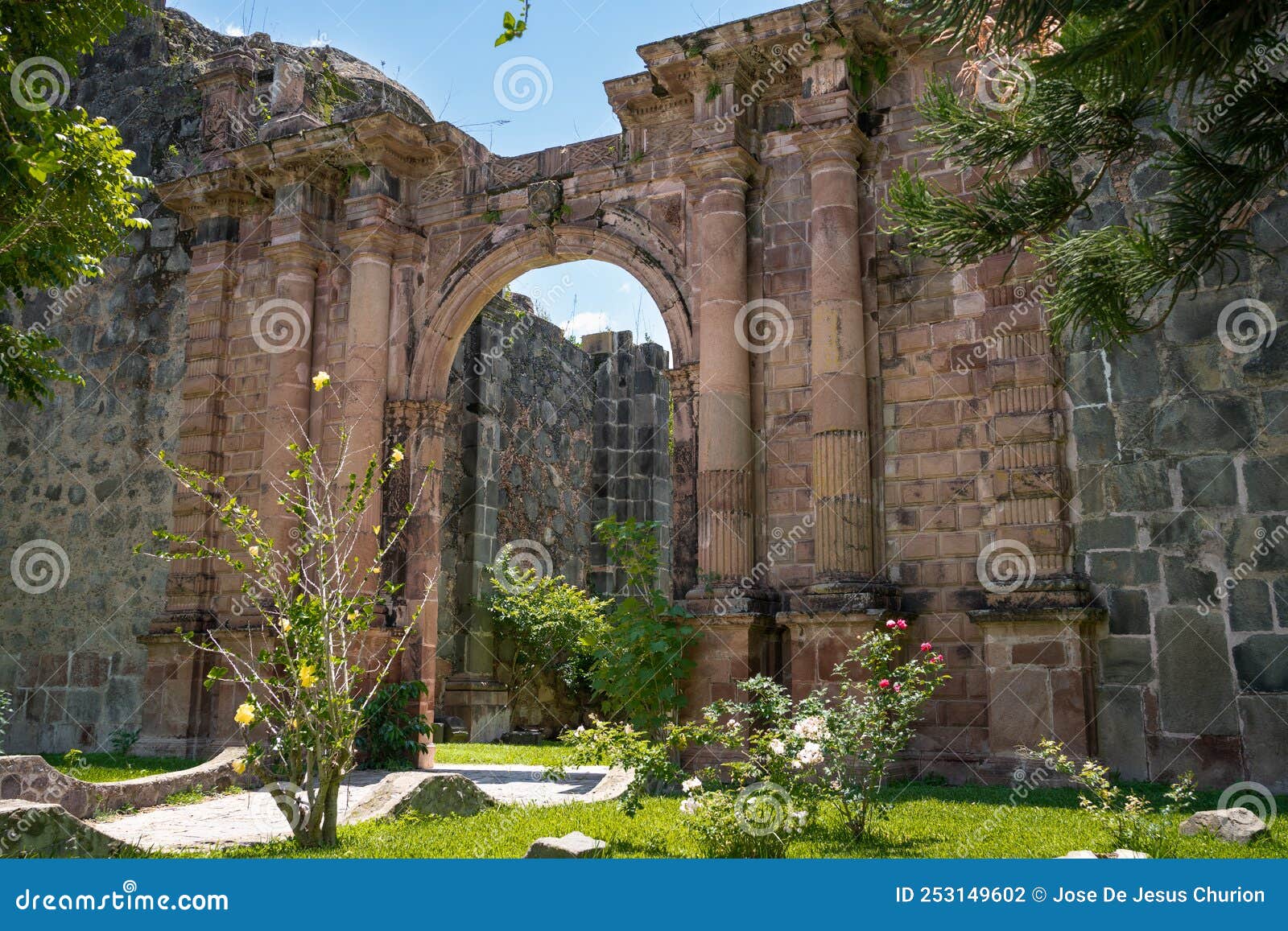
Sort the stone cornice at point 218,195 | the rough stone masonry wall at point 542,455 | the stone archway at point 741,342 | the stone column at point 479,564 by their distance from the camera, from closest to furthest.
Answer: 1. the stone archway at point 741,342
2. the stone cornice at point 218,195
3. the stone column at point 479,564
4. the rough stone masonry wall at point 542,455

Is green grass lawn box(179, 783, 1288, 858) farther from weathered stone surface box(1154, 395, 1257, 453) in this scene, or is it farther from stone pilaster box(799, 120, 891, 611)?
weathered stone surface box(1154, 395, 1257, 453)

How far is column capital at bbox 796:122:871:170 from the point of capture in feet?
31.0

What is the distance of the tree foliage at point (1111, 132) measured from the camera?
5.24m

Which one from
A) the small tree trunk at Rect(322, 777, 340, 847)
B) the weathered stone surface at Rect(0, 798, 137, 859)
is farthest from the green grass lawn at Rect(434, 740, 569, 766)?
the weathered stone surface at Rect(0, 798, 137, 859)

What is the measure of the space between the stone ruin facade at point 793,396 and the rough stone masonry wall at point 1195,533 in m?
0.02

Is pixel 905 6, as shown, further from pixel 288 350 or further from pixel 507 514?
pixel 507 514

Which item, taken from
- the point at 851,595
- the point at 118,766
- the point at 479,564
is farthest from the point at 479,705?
the point at 851,595

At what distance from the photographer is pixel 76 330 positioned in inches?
541

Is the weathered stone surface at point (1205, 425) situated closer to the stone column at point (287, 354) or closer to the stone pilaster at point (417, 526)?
the stone pilaster at point (417, 526)

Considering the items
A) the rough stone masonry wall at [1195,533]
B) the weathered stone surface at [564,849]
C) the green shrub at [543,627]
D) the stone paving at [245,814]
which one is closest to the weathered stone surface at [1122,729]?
the rough stone masonry wall at [1195,533]

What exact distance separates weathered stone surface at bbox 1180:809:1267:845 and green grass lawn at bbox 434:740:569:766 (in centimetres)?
646

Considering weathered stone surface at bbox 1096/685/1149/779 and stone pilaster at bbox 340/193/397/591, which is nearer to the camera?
weathered stone surface at bbox 1096/685/1149/779

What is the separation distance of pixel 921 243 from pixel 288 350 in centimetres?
714

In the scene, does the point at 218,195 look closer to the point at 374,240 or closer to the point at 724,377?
the point at 374,240
